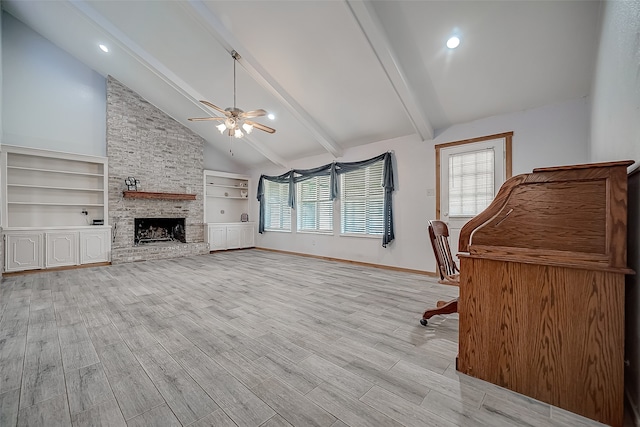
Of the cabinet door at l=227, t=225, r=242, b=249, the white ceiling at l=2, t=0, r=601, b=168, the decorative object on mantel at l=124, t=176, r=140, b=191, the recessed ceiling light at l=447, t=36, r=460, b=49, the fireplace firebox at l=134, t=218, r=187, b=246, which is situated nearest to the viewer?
the white ceiling at l=2, t=0, r=601, b=168

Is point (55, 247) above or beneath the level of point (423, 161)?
beneath

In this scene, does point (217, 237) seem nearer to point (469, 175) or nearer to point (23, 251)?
point (23, 251)

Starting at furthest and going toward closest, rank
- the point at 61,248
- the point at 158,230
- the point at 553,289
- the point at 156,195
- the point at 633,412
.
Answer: the point at 158,230 < the point at 156,195 < the point at 61,248 < the point at 553,289 < the point at 633,412

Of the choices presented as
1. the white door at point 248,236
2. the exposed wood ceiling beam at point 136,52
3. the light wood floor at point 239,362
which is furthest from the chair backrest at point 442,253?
the white door at point 248,236

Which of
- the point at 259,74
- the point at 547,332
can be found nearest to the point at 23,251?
the point at 259,74

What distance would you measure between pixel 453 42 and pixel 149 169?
7.00 meters

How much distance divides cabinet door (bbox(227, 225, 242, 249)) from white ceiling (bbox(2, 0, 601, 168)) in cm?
346

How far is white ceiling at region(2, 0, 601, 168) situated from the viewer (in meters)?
2.75

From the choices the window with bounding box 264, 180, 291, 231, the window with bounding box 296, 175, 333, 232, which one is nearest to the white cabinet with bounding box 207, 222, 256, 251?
the window with bounding box 264, 180, 291, 231

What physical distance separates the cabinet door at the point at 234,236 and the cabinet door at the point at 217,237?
0.12 meters

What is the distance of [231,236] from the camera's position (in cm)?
755

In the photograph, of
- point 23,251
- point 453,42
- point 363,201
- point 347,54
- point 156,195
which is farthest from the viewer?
point 156,195

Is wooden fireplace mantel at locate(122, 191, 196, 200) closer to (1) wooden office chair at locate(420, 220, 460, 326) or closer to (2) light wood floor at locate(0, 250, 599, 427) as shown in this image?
(2) light wood floor at locate(0, 250, 599, 427)

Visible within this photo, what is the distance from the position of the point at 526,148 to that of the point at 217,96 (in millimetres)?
5679
